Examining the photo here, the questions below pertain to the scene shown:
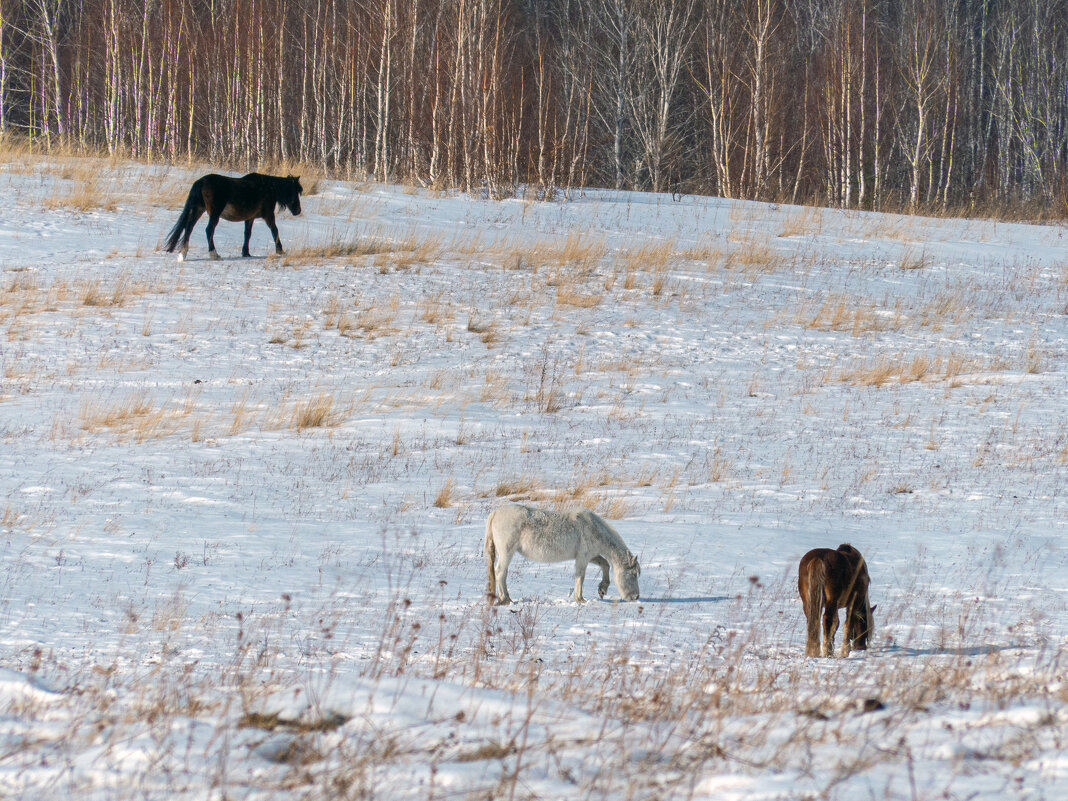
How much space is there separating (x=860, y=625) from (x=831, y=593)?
33 centimetres

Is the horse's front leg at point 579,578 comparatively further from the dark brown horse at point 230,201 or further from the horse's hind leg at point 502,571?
the dark brown horse at point 230,201

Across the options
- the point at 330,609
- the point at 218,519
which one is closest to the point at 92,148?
the point at 218,519

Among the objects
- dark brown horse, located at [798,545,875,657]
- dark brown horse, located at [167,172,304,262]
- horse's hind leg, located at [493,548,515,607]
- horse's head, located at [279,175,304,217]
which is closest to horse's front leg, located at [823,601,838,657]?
dark brown horse, located at [798,545,875,657]

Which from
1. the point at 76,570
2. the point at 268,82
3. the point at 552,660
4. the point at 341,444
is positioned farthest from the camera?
the point at 268,82

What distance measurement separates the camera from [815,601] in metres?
5.54

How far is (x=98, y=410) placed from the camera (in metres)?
11.7

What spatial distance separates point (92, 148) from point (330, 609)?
2508 cm

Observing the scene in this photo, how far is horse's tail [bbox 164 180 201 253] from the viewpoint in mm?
18078

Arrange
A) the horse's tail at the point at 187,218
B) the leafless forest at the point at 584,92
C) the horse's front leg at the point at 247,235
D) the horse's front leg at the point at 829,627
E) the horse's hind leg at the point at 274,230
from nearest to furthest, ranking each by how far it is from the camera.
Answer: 1. the horse's front leg at the point at 829,627
2. the horse's tail at the point at 187,218
3. the horse's hind leg at the point at 274,230
4. the horse's front leg at the point at 247,235
5. the leafless forest at the point at 584,92

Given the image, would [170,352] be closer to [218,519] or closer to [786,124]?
[218,519]

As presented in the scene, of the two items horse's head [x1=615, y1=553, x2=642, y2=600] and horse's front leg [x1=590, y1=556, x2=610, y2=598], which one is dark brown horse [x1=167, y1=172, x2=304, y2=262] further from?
horse's head [x1=615, y1=553, x2=642, y2=600]

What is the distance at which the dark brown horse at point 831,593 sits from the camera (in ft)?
18.1

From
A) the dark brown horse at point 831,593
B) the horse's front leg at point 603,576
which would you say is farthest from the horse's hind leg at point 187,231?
the dark brown horse at point 831,593

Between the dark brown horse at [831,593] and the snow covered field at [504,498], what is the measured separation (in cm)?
20
